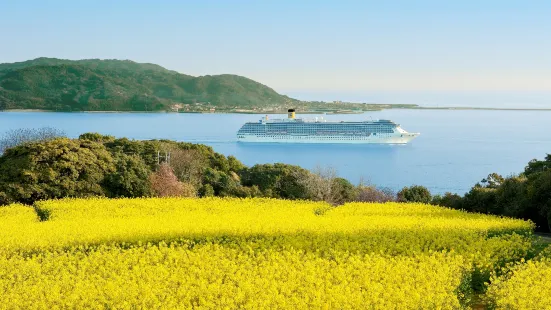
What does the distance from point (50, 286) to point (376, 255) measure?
218 inches

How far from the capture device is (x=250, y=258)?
1087 centimetres

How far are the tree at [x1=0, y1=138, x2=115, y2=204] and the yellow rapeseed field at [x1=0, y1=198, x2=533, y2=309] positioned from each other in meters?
6.09

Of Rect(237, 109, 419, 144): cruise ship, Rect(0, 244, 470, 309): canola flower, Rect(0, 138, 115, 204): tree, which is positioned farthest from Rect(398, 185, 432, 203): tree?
Rect(237, 109, 419, 144): cruise ship

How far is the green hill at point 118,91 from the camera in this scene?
498 ft

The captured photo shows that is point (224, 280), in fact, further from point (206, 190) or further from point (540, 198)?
point (206, 190)

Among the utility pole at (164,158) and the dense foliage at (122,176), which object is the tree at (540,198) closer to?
the dense foliage at (122,176)

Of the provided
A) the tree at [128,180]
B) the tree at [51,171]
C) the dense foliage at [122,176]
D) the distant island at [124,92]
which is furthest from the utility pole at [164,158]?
the distant island at [124,92]

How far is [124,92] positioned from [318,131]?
79084mm

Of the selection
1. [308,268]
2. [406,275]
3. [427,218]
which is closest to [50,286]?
[308,268]

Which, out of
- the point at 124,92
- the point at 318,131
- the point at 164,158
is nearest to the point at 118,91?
the point at 124,92

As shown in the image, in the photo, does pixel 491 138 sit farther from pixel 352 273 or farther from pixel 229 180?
pixel 352 273

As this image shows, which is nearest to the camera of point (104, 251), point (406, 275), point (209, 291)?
point (209, 291)

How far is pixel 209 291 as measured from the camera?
896cm

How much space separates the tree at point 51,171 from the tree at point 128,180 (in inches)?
13.9
